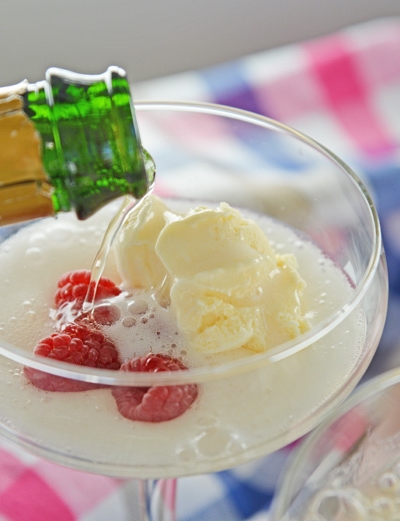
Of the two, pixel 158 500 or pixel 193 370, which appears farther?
pixel 158 500

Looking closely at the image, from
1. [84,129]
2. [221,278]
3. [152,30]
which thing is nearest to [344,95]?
[152,30]

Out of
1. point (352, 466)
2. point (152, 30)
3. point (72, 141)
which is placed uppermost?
point (72, 141)

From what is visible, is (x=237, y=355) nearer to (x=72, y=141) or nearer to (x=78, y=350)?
(x=78, y=350)

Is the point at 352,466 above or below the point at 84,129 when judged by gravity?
below

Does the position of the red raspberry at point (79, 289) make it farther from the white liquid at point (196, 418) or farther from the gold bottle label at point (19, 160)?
the gold bottle label at point (19, 160)

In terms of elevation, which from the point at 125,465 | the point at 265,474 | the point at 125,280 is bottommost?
the point at 265,474

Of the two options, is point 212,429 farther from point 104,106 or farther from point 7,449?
point 7,449

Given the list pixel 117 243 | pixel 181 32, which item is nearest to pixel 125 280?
pixel 117 243

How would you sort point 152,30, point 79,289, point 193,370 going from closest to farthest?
point 193,370 < point 79,289 < point 152,30
